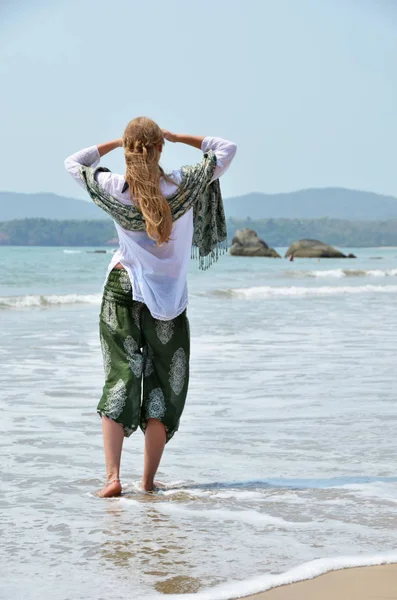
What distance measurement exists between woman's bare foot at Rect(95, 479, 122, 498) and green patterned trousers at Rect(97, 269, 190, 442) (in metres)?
0.25

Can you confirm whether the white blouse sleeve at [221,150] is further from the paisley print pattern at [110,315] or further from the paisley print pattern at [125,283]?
the paisley print pattern at [110,315]

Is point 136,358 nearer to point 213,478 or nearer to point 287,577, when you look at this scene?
point 213,478

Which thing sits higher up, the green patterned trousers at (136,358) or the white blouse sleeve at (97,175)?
the white blouse sleeve at (97,175)

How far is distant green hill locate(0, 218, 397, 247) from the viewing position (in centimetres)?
12750

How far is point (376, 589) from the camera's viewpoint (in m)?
3.20

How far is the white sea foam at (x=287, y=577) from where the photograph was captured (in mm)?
3154

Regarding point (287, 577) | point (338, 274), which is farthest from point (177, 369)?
point (338, 274)

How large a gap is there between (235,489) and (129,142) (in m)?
1.64

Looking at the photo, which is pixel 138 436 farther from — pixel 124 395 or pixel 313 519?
pixel 313 519

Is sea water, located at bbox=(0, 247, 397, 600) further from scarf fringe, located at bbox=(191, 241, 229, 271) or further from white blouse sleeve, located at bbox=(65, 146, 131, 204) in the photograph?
white blouse sleeve, located at bbox=(65, 146, 131, 204)

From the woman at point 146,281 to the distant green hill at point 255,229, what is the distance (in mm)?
109886

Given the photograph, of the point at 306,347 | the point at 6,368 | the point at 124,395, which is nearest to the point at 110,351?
the point at 124,395

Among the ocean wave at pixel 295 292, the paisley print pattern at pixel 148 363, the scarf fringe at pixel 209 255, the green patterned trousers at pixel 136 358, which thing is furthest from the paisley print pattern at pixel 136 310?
the ocean wave at pixel 295 292

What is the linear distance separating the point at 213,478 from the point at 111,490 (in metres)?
0.65
